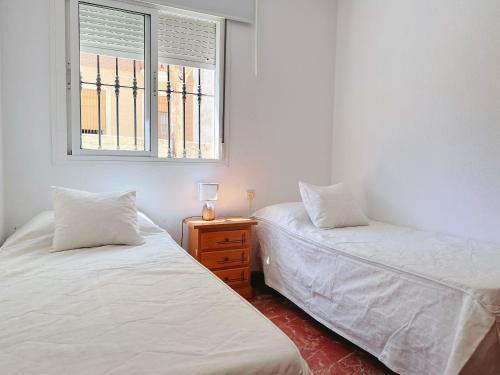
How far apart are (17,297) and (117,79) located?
1.92 metres

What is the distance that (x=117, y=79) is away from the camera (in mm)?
2613

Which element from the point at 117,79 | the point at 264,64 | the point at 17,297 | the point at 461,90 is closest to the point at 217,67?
the point at 264,64

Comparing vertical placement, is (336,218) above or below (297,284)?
above

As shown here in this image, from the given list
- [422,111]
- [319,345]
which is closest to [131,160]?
[319,345]

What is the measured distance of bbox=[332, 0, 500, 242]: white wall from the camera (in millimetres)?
2189

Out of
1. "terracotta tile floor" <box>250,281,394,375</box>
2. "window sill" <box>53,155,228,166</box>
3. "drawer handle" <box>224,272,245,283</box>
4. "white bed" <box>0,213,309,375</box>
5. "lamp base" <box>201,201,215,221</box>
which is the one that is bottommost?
"terracotta tile floor" <box>250,281,394,375</box>

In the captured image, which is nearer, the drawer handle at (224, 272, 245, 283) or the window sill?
the window sill

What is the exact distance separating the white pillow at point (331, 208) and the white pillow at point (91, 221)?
4.35 feet

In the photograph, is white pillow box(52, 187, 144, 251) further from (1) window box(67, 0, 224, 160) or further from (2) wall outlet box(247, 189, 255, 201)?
(2) wall outlet box(247, 189, 255, 201)

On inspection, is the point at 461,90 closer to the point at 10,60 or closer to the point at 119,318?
the point at 119,318

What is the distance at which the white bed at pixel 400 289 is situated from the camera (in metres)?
1.36

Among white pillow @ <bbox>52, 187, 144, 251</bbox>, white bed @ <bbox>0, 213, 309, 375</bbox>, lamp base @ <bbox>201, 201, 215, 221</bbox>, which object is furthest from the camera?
lamp base @ <bbox>201, 201, 215, 221</bbox>

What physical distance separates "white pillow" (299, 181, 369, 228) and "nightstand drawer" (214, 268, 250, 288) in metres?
0.72

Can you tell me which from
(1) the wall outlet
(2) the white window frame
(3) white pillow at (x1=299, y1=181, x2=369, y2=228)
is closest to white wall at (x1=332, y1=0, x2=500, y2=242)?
(3) white pillow at (x1=299, y1=181, x2=369, y2=228)
